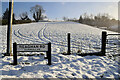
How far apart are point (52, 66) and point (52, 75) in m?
0.74

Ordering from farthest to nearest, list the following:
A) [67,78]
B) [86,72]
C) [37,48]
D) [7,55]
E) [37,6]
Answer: [37,6]
[7,55]
[37,48]
[86,72]
[67,78]

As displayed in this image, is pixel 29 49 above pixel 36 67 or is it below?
above

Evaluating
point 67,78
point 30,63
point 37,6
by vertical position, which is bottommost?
point 67,78

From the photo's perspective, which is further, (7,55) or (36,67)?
(7,55)

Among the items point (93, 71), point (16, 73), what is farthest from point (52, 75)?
point (93, 71)

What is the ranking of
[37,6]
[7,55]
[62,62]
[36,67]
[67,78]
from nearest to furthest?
1. [67,78]
2. [36,67]
3. [62,62]
4. [7,55]
5. [37,6]

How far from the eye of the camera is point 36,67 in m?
4.16

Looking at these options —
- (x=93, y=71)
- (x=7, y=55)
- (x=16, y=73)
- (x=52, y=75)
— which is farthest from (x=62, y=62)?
(x=7, y=55)

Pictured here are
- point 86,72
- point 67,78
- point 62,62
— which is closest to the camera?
point 67,78

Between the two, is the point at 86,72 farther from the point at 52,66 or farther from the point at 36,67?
the point at 36,67

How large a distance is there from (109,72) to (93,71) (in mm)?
683

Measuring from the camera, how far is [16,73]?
3680mm

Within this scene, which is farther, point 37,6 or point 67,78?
point 37,6

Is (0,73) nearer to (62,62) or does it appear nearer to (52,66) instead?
(52,66)
